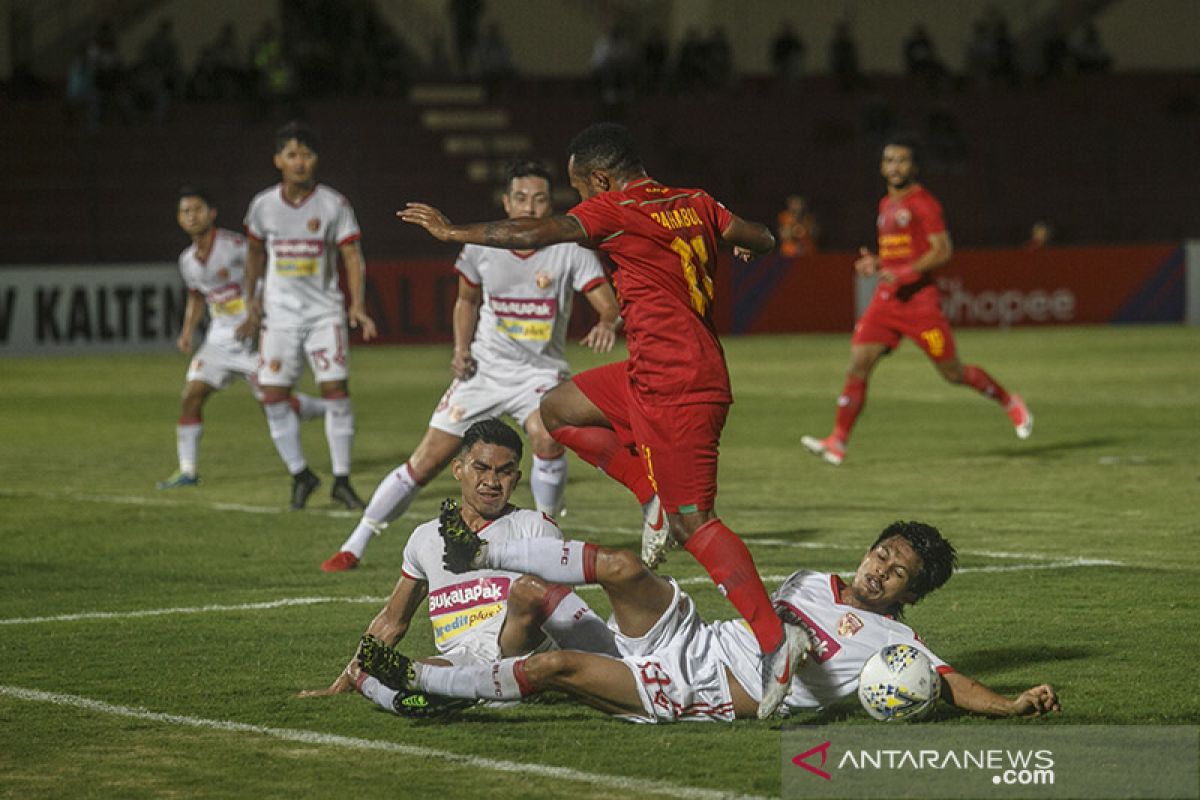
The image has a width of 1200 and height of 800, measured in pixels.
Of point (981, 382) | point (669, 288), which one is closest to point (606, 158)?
point (669, 288)

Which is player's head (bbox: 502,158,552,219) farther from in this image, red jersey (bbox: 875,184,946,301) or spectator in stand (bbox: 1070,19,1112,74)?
spectator in stand (bbox: 1070,19,1112,74)

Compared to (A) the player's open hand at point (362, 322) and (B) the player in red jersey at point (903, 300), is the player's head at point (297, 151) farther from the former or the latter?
(B) the player in red jersey at point (903, 300)

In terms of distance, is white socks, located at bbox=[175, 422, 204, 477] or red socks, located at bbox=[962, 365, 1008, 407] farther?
red socks, located at bbox=[962, 365, 1008, 407]

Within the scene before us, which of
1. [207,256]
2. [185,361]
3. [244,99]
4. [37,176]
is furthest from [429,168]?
[207,256]

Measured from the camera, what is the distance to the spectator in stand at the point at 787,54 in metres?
38.2

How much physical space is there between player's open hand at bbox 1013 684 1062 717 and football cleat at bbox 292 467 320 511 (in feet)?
24.2

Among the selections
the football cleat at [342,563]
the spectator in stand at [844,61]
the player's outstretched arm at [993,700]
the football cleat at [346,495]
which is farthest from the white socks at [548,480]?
the spectator in stand at [844,61]

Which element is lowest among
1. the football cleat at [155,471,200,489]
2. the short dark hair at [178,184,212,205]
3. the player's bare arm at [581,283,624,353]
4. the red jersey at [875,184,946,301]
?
the football cleat at [155,471,200,489]

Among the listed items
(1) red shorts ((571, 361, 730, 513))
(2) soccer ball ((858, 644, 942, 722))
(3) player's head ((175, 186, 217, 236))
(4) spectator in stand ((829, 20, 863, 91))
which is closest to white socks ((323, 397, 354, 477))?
(3) player's head ((175, 186, 217, 236))

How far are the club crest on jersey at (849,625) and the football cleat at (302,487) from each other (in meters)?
6.96

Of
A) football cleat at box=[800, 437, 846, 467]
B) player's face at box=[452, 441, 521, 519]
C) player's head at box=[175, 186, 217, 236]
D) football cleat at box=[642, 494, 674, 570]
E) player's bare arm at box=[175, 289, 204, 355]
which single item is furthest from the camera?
player's bare arm at box=[175, 289, 204, 355]

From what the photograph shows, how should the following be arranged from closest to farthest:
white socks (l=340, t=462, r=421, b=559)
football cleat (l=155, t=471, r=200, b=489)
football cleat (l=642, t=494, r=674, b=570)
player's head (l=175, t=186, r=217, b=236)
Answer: football cleat (l=642, t=494, r=674, b=570)
white socks (l=340, t=462, r=421, b=559)
football cleat (l=155, t=471, r=200, b=489)
player's head (l=175, t=186, r=217, b=236)

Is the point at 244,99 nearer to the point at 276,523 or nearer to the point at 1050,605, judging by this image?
the point at 276,523

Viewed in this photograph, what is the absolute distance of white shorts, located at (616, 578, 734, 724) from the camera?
6.87 metres
